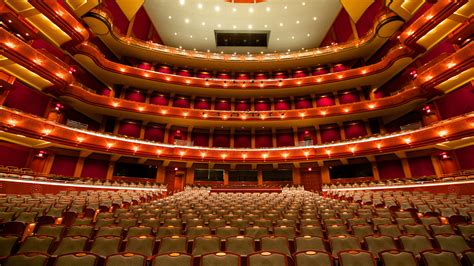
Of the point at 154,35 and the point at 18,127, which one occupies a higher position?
the point at 154,35

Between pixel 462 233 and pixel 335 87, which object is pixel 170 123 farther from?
pixel 462 233

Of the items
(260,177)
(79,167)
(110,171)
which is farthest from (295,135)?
(79,167)

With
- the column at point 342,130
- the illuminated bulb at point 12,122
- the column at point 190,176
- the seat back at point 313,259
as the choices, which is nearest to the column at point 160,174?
the column at point 190,176

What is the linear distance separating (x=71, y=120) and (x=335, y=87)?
2325 centimetres

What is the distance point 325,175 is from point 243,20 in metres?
17.7

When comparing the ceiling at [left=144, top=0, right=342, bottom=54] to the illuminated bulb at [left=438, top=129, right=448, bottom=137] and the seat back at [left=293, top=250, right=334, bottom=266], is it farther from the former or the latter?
the seat back at [left=293, top=250, right=334, bottom=266]

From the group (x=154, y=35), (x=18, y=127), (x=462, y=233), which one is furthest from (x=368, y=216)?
(x=154, y=35)

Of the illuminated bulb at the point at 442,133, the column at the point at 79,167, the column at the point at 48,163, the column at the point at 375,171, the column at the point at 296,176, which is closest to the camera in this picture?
the illuminated bulb at the point at 442,133

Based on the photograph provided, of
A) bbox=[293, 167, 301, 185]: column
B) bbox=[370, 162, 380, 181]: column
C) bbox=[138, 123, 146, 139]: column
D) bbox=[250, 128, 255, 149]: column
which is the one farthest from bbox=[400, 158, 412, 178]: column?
bbox=[138, 123, 146, 139]: column

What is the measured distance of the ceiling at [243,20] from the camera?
2273 centimetres

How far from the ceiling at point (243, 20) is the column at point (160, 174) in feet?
51.4

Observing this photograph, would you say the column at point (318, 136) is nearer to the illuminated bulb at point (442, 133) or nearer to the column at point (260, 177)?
the column at point (260, 177)

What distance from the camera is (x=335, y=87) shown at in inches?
891

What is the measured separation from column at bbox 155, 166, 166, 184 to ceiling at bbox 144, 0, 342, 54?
15665 millimetres
